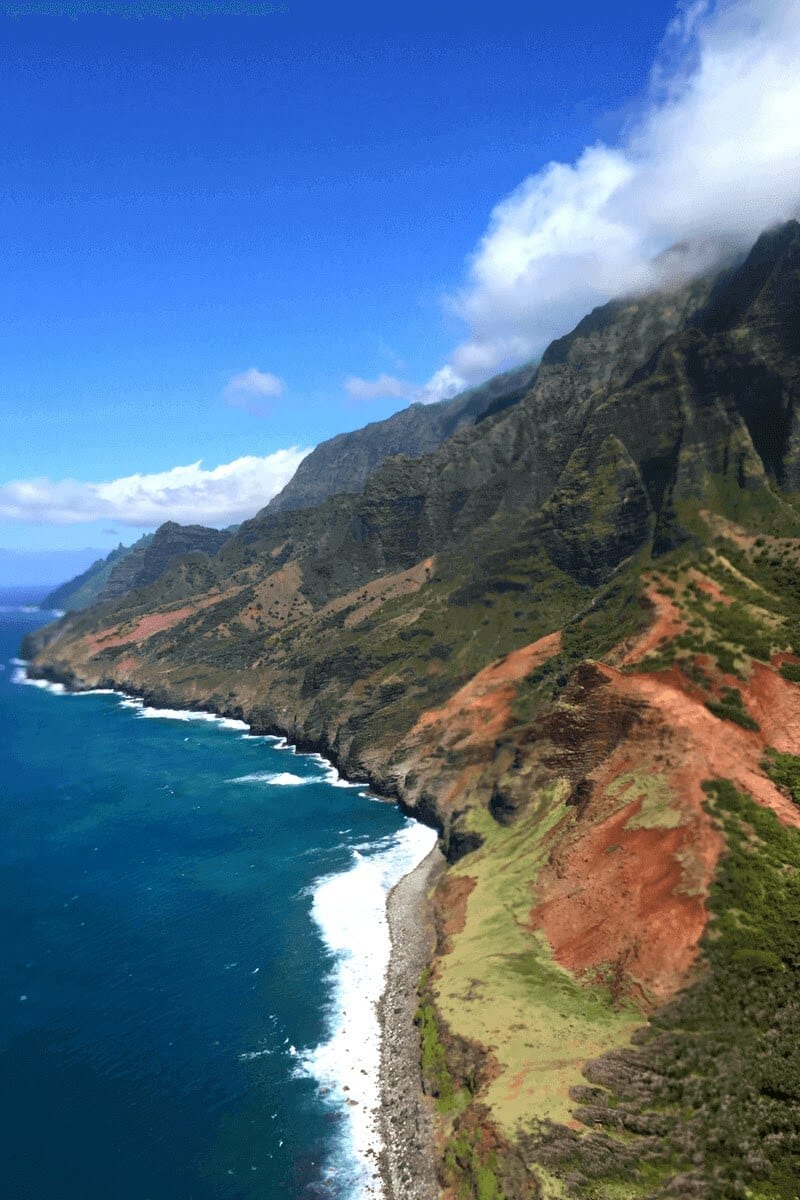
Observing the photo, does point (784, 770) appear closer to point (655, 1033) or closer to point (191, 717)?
point (655, 1033)

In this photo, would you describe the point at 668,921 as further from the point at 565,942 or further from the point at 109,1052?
the point at 109,1052

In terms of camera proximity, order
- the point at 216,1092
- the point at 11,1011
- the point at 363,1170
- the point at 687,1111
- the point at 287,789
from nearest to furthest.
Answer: the point at 687,1111 → the point at 363,1170 → the point at 216,1092 → the point at 11,1011 → the point at 287,789

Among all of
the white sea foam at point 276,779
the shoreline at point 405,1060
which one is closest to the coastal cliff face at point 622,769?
the shoreline at point 405,1060

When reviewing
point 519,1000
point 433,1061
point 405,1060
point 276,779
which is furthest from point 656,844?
point 276,779

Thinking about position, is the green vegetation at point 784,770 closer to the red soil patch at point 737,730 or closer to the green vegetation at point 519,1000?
the red soil patch at point 737,730

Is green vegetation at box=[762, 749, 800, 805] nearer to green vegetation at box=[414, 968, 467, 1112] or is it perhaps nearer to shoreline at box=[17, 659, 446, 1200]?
green vegetation at box=[414, 968, 467, 1112]

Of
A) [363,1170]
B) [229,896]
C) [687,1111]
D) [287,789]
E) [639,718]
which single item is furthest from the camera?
[287,789]

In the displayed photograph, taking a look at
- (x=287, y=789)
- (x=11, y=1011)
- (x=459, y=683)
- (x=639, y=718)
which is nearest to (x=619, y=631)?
(x=639, y=718)
